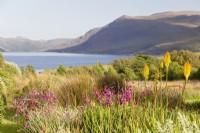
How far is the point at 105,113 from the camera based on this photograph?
680cm

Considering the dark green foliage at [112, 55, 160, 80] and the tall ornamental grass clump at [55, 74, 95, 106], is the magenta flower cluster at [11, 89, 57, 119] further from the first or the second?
the dark green foliage at [112, 55, 160, 80]

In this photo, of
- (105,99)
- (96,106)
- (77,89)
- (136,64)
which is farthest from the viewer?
(136,64)

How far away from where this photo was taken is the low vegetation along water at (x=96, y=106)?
17.5 ft

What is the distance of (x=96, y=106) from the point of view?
765 centimetres

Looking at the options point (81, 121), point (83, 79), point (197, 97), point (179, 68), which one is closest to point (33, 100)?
point (83, 79)

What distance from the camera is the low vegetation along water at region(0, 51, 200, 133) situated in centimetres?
535

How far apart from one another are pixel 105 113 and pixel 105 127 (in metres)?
0.43

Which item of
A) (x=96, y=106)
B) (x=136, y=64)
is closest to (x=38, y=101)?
(x=96, y=106)

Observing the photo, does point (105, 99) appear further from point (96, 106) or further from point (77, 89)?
point (77, 89)

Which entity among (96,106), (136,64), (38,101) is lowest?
(136,64)

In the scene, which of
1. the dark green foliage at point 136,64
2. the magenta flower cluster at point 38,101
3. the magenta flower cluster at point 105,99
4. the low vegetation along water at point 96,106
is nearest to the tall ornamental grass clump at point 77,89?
the low vegetation along water at point 96,106

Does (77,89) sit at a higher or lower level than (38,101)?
higher

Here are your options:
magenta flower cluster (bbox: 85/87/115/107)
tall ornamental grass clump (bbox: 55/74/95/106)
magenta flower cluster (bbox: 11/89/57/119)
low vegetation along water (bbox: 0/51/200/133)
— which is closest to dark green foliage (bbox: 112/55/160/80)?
low vegetation along water (bbox: 0/51/200/133)

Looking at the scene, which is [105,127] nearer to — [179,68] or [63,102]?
[63,102]
